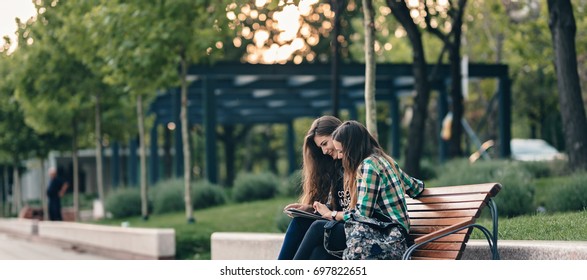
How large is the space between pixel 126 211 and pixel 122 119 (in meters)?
3.95

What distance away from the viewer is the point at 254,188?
24.2m

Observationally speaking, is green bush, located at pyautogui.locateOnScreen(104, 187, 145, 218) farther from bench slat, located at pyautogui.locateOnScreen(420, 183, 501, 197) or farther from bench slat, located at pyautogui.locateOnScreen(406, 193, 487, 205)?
bench slat, located at pyautogui.locateOnScreen(420, 183, 501, 197)

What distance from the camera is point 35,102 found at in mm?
23672

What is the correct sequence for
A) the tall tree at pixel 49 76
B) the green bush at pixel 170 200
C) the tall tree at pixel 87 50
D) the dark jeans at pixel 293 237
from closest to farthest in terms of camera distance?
1. the dark jeans at pixel 293 237
2. the tall tree at pixel 87 50
3. the tall tree at pixel 49 76
4. the green bush at pixel 170 200

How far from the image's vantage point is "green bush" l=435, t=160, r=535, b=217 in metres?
12.6

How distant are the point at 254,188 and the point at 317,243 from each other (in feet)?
55.9

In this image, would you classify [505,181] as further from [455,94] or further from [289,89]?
[289,89]

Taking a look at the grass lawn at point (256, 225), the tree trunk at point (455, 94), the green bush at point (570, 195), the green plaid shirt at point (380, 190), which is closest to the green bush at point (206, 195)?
the grass lawn at point (256, 225)

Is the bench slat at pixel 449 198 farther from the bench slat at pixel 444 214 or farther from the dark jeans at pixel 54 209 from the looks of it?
the dark jeans at pixel 54 209

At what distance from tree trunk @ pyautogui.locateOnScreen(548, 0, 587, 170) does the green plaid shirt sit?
26.0 ft

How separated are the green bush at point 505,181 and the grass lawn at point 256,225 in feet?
2.52

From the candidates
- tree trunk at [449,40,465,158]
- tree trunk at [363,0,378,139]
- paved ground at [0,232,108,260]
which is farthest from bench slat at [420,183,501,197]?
tree trunk at [449,40,465,158]

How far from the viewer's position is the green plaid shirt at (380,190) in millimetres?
6734

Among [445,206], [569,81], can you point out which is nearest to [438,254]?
[445,206]
